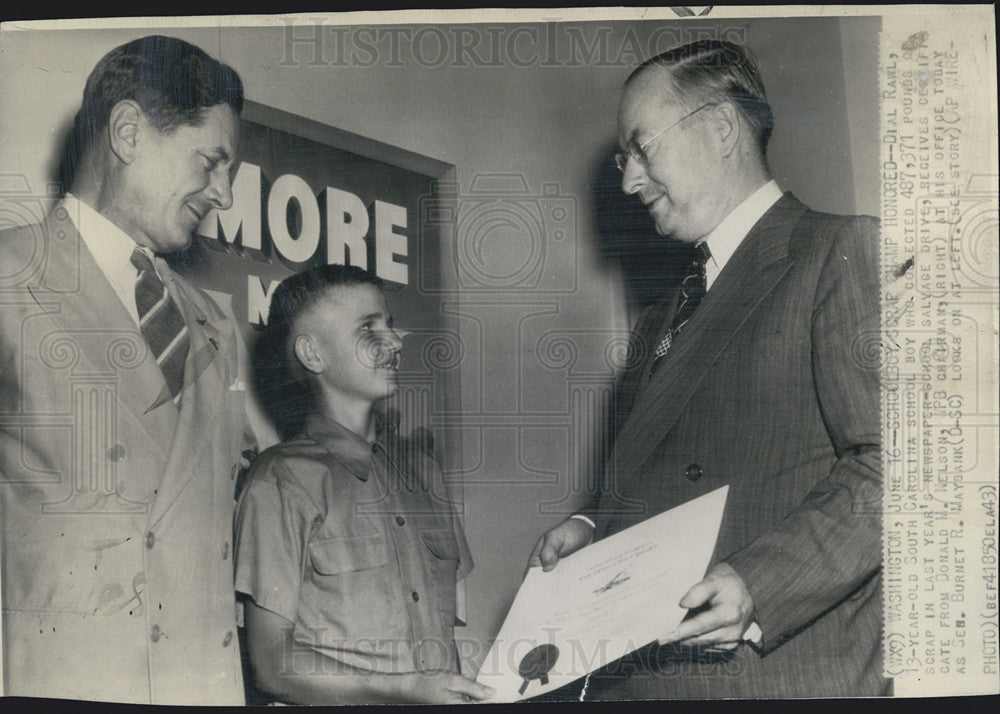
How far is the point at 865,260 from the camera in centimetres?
276

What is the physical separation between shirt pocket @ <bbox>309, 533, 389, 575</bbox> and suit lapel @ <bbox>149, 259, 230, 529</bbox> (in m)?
0.45

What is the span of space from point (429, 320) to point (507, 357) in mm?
257

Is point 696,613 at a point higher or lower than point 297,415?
lower

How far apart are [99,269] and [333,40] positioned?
0.98 metres

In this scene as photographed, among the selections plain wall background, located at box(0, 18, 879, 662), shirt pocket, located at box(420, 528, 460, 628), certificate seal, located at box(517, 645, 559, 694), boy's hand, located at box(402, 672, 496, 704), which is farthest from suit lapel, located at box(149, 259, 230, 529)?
certificate seal, located at box(517, 645, 559, 694)

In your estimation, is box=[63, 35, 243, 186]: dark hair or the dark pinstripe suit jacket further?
box=[63, 35, 243, 186]: dark hair

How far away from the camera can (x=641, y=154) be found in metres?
2.78

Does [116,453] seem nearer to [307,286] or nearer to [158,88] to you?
[307,286]

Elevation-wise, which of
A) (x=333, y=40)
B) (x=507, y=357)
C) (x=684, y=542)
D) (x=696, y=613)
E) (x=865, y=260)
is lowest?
(x=696, y=613)

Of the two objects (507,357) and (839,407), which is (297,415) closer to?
(507,357)

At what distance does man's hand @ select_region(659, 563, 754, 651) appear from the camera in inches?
106

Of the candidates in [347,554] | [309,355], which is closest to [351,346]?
[309,355]

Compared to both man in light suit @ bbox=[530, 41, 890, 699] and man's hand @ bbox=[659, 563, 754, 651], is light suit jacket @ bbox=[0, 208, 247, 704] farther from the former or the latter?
man's hand @ bbox=[659, 563, 754, 651]

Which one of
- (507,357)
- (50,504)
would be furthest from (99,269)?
(507,357)
